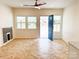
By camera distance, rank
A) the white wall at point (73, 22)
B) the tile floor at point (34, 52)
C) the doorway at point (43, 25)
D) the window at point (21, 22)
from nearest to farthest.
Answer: the tile floor at point (34, 52), the white wall at point (73, 22), the window at point (21, 22), the doorway at point (43, 25)

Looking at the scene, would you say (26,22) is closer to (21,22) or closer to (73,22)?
(21,22)

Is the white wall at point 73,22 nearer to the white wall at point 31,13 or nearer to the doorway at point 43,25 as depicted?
the white wall at point 31,13

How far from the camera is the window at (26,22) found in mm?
10039

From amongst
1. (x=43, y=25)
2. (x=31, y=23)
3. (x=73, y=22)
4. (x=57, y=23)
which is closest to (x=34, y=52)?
A: (x=73, y=22)

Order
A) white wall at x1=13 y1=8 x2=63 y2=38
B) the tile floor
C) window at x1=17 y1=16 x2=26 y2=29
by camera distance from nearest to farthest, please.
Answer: the tile floor, white wall at x1=13 y1=8 x2=63 y2=38, window at x1=17 y1=16 x2=26 y2=29

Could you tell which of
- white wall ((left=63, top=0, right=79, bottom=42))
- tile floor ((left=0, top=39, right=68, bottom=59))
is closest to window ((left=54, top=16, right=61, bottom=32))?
white wall ((left=63, top=0, right=79, bottom=42))

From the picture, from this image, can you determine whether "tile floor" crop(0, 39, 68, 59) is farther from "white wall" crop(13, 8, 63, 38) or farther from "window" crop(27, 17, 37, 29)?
"window" crop(27, 17, 37, 29)

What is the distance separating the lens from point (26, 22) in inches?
397

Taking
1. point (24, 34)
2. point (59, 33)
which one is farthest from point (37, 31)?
point (59, 33)

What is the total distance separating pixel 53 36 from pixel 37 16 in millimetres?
2211

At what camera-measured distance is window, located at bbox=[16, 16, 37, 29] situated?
1004cm

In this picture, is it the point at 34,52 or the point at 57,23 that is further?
the point at 57,23

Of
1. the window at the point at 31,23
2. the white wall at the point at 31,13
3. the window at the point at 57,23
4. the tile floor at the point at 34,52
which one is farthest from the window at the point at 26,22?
the tile floor at the point at 34,52

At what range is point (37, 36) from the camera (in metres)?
10.1
